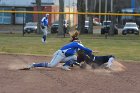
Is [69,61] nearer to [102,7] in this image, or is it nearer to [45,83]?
[45,83]

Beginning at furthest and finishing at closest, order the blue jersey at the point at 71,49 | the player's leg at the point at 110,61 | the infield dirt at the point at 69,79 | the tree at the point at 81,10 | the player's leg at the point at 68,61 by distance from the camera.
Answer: the tree at the point at 81,10
the player's leg at the point at 110,61
the player's leg at the point at 68,61
the blue jersey at the point at 71,49
the infield dirt at the point at 69,79

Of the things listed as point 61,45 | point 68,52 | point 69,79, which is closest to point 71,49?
point 68,52

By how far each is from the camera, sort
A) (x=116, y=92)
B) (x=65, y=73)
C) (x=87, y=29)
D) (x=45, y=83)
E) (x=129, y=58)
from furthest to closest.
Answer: (x=87, y=29) → (x=129, y=58) → (x=65, y=73) → (x=45, y=83) → (x=116, y=92)

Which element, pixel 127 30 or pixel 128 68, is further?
pixel 127 30

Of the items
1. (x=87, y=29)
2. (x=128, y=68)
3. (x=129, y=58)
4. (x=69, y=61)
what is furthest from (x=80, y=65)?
(x=87, y=29)

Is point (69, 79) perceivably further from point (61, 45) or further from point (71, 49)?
point (61, 45)

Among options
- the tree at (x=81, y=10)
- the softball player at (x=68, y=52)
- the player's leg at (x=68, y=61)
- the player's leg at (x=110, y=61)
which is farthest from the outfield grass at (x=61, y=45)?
the tree at (x=81, y=10)

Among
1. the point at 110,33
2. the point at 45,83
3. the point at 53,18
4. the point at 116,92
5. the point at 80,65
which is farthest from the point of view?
the point at 53,18

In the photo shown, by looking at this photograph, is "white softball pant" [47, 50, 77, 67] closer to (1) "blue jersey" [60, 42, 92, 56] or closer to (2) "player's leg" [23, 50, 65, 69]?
(2) "player's leg" [23, 50, 65, 69]

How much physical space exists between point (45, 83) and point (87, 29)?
3446cm

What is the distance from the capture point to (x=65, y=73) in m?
13.2

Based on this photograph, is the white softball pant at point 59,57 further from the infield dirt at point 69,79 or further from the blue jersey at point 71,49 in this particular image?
the infield dirt at point 69,79

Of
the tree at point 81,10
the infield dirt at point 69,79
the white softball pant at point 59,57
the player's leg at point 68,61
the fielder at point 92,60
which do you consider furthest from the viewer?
the tree at point 81,10

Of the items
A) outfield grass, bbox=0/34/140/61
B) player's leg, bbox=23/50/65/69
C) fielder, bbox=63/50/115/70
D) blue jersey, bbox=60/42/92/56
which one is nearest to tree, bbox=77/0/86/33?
outfield grass, bbox=0/34/140/61
